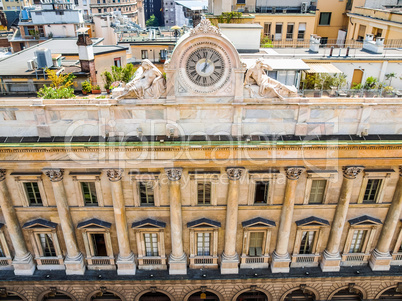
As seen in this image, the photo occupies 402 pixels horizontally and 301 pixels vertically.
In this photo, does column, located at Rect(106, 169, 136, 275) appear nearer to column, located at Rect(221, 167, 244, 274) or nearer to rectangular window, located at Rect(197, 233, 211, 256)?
rectangular window, located at Rect(197, 233, 211, 256)

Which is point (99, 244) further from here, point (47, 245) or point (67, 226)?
point (47, 245)

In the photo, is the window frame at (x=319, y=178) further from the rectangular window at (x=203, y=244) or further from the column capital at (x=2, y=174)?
the column capital at (x=2, y=174)

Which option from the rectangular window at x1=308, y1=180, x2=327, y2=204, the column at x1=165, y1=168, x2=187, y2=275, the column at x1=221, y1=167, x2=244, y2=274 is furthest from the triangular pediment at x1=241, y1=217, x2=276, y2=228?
the column at x1=165, y1=168, x2=187, y2=275

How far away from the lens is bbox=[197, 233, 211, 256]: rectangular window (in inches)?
1293

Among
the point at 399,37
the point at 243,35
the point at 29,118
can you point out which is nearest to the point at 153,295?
the point at 29,118

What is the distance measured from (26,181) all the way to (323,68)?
1234 inches

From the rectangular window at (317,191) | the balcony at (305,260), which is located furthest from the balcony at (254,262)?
the rectangular window at (317,191)

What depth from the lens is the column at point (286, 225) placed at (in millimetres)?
29281

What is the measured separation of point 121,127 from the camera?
28578 millimetres

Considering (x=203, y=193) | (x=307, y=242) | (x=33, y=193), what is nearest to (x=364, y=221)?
(x=307, y=242)

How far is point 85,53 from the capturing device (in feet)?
130

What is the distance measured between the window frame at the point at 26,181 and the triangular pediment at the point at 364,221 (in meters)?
27.5

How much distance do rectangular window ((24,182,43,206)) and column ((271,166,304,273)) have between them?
21509 mm

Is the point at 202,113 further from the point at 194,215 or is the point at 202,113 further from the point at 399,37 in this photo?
the point at 399,37
